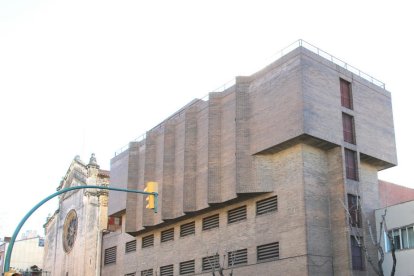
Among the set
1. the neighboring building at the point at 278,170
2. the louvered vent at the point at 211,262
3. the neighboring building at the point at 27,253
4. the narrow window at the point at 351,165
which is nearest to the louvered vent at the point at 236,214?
the neighboring building at the point at 278,170

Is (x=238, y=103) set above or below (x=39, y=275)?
above

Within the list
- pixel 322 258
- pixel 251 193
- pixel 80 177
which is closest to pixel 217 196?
pixel 251 193

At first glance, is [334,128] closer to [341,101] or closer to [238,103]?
[341,101]

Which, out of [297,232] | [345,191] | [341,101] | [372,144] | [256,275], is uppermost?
[341,101]

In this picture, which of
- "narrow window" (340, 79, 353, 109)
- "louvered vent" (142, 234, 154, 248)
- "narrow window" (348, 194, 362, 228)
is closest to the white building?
"narrow window" (348, 194, 362, 228)

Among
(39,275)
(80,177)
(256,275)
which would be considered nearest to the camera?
(256,275)

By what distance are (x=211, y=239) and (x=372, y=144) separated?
513 inches

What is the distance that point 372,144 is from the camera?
3953cm

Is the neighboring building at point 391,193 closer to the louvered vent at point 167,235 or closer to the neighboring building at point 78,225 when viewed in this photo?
the louvered vent at point 167,235

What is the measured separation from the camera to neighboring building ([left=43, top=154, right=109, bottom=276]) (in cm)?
5697

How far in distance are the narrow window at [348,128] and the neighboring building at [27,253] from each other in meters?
57.6

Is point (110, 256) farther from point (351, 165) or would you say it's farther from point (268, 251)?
point (351, 165)

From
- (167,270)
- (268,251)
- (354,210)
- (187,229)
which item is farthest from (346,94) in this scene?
(167,270)

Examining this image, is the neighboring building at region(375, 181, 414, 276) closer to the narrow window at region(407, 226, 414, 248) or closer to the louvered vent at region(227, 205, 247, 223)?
the narrow window at region(407, 226, 414, 248)
